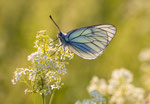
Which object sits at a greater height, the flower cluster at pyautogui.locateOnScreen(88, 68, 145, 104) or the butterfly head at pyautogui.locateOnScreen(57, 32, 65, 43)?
the butterfly head at pyautogui.locateOnScreen(57, 32, 65, 43)

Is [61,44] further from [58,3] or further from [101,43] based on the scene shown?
[58,3]

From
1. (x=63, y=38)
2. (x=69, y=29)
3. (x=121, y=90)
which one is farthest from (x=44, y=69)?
(x=69, y=29)

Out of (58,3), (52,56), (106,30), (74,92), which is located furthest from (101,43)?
(58,3)

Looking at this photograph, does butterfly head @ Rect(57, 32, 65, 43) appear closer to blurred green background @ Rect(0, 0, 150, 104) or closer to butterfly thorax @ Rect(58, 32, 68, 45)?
butterfly thorax @ Rect(58, 32, 68, 45)

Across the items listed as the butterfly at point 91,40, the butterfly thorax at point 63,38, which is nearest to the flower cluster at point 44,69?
the butterfly thorax at point 63,38

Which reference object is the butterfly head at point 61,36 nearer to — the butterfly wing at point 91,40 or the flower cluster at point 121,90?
the butterfly wing at point 91,40

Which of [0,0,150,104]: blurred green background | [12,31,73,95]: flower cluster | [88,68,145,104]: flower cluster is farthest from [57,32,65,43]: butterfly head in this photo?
[0,0,150,104]: blurred green background

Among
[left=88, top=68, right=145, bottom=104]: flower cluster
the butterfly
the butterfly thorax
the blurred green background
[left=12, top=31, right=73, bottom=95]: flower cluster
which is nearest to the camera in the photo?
[left=12, top=31, right=73, bottom=95]: flower cluster

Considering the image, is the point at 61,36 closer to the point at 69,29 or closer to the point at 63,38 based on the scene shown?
the point at 63,38
